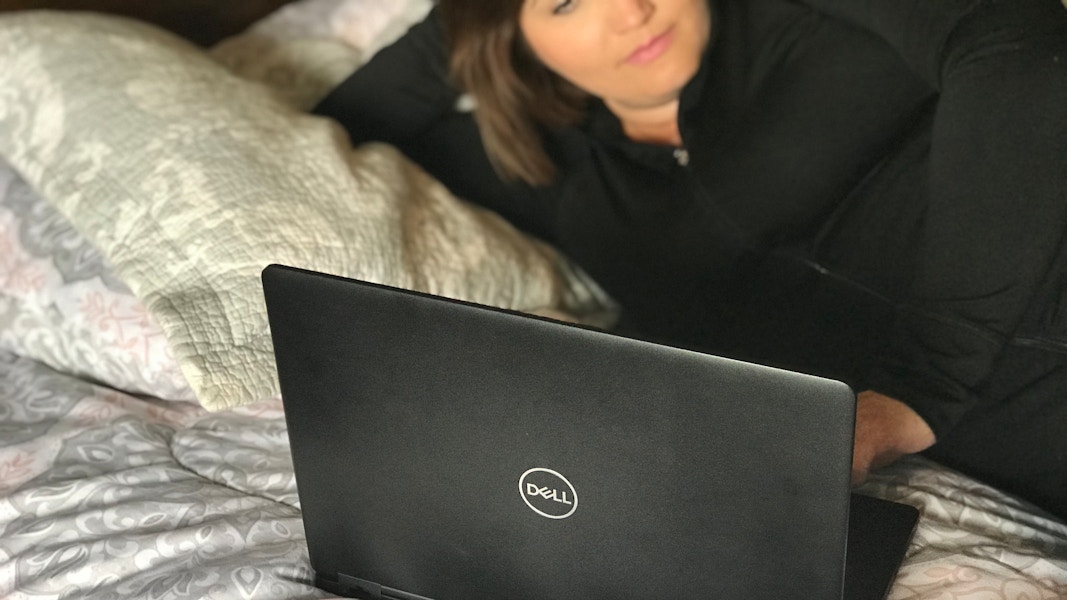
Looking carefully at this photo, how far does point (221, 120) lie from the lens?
1.25 m

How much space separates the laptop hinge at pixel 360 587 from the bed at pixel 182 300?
1.1 inches

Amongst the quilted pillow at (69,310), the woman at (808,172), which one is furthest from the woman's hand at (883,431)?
the quilted pillow at (69,310)

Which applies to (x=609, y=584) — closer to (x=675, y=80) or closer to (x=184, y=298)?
(x=184, y=298)

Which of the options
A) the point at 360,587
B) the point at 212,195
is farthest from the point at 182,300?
the point at 360,587

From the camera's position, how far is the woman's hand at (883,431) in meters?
0.94

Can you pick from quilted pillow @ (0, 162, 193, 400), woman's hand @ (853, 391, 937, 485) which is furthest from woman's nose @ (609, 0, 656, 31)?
quilted pillow @ (0, 162, 193, 400)

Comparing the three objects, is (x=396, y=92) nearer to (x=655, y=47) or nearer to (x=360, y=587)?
(x=655, y=47)

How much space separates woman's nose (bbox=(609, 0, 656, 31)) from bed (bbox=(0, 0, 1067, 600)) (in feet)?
0.95

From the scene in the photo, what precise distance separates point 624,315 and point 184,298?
59cm

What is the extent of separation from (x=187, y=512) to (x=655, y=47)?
70 centimetres

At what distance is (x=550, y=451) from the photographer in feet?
2.49

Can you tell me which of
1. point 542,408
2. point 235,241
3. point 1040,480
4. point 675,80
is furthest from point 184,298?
point 1040,480

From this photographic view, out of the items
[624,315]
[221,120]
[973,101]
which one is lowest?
[624,315]

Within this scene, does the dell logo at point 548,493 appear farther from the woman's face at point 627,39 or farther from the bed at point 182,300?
the woman's face at point 627,39
